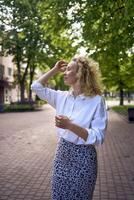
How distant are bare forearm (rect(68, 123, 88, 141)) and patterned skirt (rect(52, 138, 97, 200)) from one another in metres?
0.23

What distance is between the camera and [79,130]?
3168 millimetres

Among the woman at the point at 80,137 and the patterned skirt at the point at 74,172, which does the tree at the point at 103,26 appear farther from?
the patterned skirt at the point at 74,172

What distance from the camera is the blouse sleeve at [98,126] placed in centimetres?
325

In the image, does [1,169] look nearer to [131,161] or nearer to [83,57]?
[131,161]

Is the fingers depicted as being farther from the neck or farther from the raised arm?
the neck

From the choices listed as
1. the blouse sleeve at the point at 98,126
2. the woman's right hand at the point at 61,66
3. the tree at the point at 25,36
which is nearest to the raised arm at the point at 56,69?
the woman's right hand at the point at 61,66

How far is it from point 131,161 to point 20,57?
3534 centimetres

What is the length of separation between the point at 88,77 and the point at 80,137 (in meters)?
0.54

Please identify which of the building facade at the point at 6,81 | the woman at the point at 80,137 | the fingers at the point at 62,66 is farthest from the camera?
the building facade at the point at 6,81

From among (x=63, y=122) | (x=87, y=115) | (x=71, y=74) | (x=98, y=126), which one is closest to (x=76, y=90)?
(x=71, y=74)

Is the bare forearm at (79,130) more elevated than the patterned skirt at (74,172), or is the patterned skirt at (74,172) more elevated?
the bare forearm at (79,130)

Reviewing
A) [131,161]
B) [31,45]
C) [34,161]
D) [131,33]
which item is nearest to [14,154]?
[34,161]

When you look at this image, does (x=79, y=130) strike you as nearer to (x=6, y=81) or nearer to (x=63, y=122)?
(x=63, y=122)

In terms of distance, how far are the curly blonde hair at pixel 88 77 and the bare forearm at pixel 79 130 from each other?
0.40m
